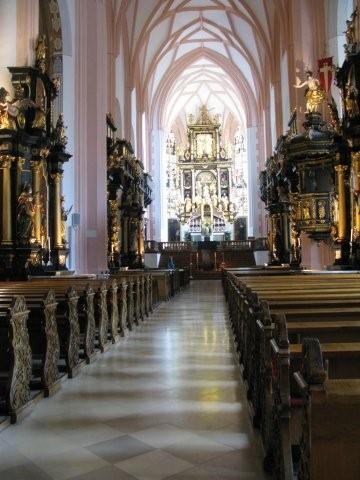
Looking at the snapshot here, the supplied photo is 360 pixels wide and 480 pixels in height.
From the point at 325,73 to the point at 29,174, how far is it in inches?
382

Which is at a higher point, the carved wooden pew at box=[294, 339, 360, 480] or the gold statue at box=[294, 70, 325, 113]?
the gold statue at box=[294, 70, 325, 113]

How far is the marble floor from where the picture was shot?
2746 millimetres

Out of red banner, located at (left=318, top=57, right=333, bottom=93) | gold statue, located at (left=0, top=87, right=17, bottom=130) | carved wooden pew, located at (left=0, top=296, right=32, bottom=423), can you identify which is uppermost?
red banner, located at (left=318, top=57, right=333, bottom=93)

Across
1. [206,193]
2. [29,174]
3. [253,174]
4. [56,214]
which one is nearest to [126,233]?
[56,214]

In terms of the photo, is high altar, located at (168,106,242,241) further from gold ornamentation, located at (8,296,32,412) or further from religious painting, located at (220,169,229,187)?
gold ornamentation, located at (8,296,32,412)

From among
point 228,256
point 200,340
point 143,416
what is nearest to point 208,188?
point 228,256

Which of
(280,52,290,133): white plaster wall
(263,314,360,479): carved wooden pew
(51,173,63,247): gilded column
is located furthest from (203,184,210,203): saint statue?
(263,314,360,479): carved wooden pew

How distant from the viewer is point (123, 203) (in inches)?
843

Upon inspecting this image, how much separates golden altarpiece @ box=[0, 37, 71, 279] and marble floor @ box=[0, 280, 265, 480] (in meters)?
5.39

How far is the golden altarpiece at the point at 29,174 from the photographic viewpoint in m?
10.5

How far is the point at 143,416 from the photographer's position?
3674 millimetres

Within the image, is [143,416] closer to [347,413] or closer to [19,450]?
[19,450]

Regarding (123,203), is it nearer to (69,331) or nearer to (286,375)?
(69,331)

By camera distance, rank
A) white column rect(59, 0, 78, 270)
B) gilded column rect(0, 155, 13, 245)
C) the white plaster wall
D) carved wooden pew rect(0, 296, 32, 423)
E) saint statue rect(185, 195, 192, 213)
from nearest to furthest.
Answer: carved wooden pew rect(0, 296, 32, 423) → gilded column rect(0, 155, 13, 245) → white column rect(59, 0, 78, 270) → the white plaster wall → saint statue rect(185, 195, 192, 213)
